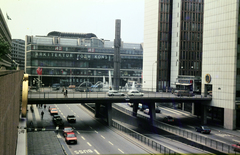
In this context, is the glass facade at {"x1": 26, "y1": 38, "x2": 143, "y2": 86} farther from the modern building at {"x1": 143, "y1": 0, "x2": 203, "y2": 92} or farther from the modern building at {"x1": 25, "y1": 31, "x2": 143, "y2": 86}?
the modern building at {"x1": 143, "y1": 0, "x2": 203, "y2": 92}

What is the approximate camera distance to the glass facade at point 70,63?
97.8 m

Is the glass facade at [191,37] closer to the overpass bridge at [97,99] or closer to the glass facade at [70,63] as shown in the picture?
the overpass bridge at [97,99]

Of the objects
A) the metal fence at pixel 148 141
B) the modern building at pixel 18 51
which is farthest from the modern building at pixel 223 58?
the modern building at pixel 18 51

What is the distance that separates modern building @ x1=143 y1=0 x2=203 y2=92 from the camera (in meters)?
70.7

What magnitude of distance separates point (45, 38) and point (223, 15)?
75332 mm

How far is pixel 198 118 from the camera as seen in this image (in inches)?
2093

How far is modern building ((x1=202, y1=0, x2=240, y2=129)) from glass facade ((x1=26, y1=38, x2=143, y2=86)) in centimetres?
6185

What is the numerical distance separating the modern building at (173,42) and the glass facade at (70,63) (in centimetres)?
3707

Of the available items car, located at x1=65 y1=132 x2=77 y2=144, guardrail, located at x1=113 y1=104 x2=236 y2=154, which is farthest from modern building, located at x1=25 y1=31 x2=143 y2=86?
car, located at x1=65 y1=132 x2=77 y2=144

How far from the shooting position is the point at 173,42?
7169 centimetres

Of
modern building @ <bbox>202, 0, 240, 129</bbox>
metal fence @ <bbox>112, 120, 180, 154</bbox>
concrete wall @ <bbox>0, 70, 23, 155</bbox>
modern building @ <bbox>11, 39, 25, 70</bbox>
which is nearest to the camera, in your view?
concrete wall @ <bbox>0, 70, 23, 155</bbox>

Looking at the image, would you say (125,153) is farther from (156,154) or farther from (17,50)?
(17,50)

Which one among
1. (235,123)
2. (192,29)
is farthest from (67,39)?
(235,123)

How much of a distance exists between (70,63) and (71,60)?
1.36 m
